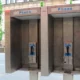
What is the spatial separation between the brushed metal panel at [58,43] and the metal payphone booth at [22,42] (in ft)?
0.98

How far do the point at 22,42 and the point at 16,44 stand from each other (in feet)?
0.64

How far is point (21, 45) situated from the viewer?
3.34 m

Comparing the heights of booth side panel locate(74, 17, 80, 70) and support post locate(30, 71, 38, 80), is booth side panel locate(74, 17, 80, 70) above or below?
above

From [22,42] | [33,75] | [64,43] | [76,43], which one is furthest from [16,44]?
[76,43]

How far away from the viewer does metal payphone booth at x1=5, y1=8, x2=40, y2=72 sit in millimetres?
2926

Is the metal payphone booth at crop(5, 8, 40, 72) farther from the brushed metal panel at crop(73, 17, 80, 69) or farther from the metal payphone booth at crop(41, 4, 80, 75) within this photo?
the brushed metal panel at crop(73, 17, 80, 69)

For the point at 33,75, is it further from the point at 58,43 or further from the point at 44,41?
the point at 44,41

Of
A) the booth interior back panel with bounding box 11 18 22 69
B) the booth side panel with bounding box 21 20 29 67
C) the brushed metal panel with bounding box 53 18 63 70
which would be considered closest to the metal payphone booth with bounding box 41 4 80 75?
the brushed metal panel with bounding box 53 18 63 70

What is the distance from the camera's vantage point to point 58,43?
10.2 feet

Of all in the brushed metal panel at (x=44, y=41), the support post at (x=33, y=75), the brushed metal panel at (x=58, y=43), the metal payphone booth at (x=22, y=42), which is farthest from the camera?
the support post at (x=33, y=75)

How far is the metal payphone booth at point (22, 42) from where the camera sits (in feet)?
9.60

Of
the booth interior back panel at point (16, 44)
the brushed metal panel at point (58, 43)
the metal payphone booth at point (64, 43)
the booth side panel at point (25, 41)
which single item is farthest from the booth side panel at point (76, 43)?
the booth interior back panel at point (16, 44)

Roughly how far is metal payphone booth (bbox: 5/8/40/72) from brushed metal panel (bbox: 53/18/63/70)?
30cm

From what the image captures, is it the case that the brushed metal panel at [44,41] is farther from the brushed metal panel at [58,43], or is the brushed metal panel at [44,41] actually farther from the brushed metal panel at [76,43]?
the brushed metal panel at [76,43]
